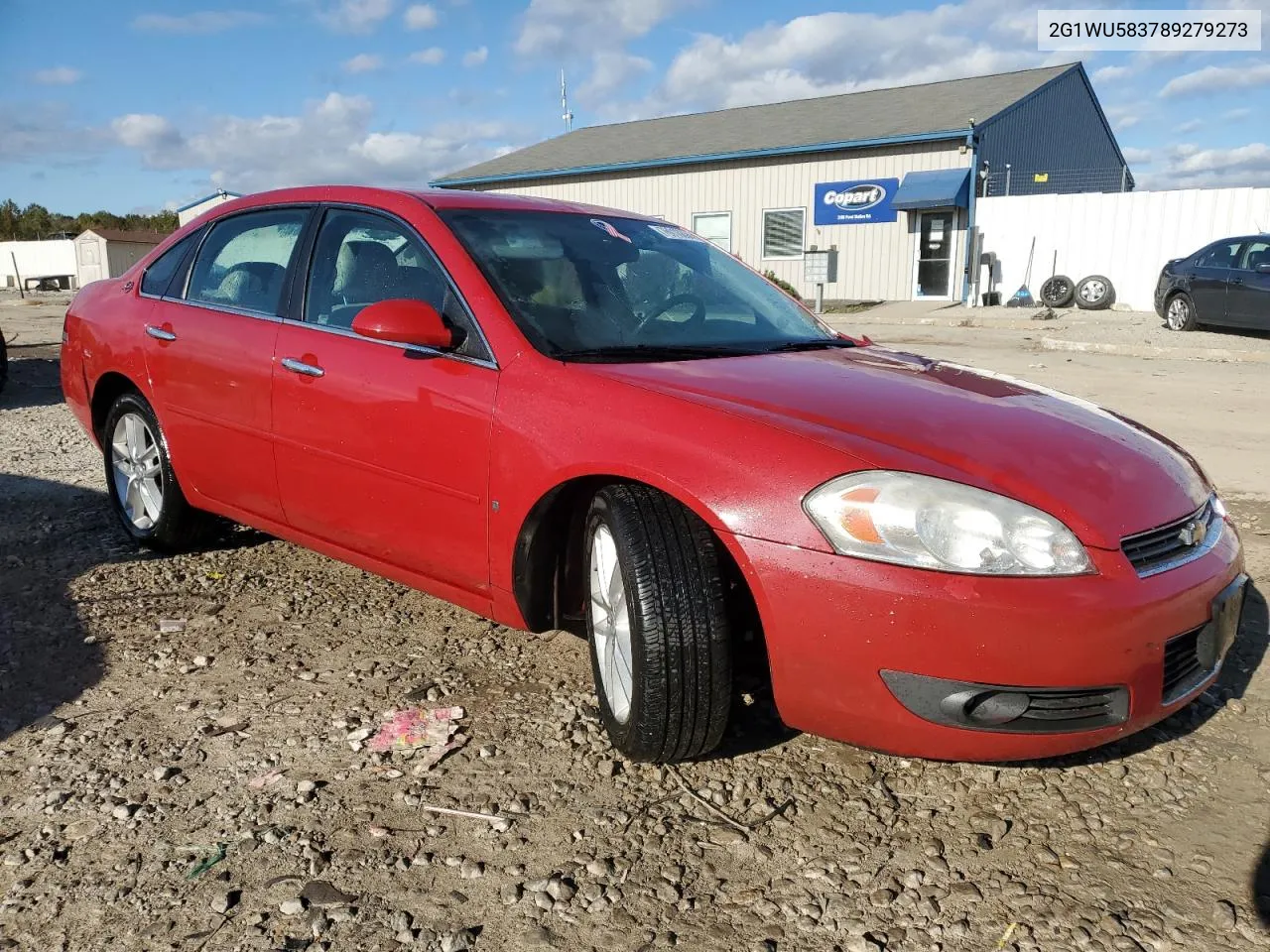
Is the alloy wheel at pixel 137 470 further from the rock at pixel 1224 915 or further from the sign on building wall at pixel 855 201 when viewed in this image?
the sign on building wall at pixel 855 201

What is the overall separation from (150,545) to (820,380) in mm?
3084

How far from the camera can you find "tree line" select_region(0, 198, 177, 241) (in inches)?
2425

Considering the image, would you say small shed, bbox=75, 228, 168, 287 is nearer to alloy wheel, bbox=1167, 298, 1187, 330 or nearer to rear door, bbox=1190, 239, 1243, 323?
alloy wheel, bbox=1167, 298, 1187, 330

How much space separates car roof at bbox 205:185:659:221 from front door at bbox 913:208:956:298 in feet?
68.0

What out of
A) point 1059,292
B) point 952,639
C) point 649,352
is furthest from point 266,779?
point 1059,292

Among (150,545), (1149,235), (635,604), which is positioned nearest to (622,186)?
(1149,235)

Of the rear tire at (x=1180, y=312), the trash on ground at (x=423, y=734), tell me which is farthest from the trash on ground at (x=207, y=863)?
the rear tire at (x=1180, y=312)

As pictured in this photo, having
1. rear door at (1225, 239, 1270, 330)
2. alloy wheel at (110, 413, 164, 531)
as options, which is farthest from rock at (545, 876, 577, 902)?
rear door at (1225, 239, 1270, 330)

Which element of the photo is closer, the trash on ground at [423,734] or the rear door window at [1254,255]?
the trash on ground at [423,734]

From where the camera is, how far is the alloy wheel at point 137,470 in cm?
436

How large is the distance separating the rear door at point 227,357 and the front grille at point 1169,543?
106 inches

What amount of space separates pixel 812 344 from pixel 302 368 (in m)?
1.69

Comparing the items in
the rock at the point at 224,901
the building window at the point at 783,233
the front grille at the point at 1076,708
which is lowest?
the rock at the point at 224,901

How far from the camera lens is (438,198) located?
352 cm
